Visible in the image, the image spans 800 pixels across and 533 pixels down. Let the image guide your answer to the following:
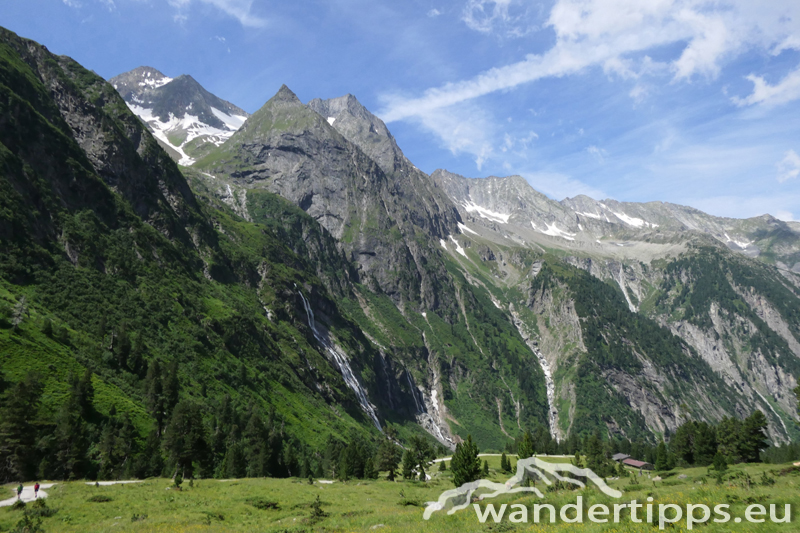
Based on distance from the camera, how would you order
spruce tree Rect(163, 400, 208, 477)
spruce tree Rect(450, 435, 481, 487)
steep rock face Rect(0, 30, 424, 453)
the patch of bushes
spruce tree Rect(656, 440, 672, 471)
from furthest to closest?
spruce tree Rect(656, 440, 672, 471) < steep rock face Rect(0, 30, 424, 453) < spruce tree Rect(163, 400, 208, 477) < spruce tree Rect(450, 435, 481, 487) < the patch of bushes

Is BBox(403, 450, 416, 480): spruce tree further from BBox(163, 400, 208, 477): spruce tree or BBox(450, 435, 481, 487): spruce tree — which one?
BBox(163, 400, 208, 477): spruce tree

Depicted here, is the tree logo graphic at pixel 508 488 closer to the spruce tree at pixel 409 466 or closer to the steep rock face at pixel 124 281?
the spruce tree at pixel 409 466

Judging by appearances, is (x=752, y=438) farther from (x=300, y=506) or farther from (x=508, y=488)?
(x=300, y=506)

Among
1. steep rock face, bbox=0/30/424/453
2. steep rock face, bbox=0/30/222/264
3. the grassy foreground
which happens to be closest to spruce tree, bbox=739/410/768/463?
the grassy foreground

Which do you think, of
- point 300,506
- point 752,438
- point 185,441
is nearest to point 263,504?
point 300,506

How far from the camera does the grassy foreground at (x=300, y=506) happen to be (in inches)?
815

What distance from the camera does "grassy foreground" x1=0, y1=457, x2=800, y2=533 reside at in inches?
815

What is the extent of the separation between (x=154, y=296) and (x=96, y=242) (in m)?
24.1

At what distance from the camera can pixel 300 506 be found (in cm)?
3762

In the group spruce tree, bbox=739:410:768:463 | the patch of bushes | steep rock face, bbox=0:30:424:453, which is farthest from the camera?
steep rock face, bbox=0:30:424:453

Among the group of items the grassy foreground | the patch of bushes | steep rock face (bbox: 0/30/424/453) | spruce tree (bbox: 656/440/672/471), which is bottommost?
spruce tree (bbox: 656/440/672/471)

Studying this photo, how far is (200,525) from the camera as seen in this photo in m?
29.2

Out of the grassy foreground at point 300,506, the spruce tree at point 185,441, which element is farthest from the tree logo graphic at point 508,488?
the spruce tree at point 185,441

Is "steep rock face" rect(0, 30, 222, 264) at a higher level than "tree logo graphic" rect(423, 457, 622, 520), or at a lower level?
higher
